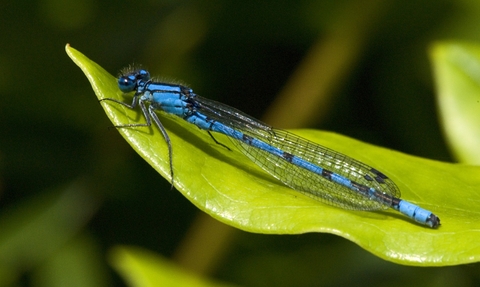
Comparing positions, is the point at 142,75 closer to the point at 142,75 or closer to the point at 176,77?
the point at 142,75

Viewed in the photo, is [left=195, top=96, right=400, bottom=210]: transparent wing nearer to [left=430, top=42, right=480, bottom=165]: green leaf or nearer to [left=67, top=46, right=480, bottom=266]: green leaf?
[left=67, top=46, right=480, bottom=266]: green leaf

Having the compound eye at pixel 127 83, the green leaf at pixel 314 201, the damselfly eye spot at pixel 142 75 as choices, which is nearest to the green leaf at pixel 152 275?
the green leaf at pixel 314 201

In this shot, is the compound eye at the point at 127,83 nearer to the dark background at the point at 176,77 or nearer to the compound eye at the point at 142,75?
the compound eye at the point at 142,75

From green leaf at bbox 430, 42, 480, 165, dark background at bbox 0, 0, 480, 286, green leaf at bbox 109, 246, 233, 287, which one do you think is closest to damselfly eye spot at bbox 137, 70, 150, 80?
dark background at bbox 0, 0, 480, 286

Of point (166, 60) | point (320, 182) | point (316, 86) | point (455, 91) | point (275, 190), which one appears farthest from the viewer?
point (166, 60)

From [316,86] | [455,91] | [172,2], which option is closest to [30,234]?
[172,2]

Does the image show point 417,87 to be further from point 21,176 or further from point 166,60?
→ point 21,176
